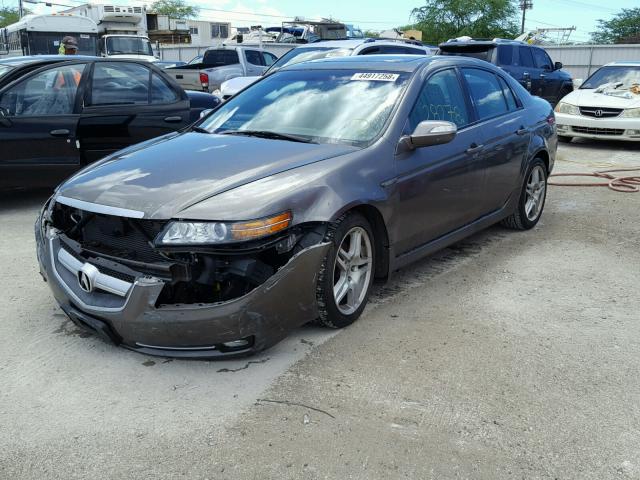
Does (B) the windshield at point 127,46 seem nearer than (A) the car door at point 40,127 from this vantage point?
No

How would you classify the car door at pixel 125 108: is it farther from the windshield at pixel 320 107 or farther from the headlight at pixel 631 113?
the headlight at pixel 631 113

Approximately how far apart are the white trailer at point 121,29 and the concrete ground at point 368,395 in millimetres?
19605

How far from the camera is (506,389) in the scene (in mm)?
3088

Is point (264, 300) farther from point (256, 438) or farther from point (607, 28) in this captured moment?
point (607, 28)

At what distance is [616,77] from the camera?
12039 mm

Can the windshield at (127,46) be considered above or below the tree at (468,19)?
below

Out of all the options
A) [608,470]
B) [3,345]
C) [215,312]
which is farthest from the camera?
[3,345]

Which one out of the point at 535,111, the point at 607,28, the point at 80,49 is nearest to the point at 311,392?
the point at 535,111

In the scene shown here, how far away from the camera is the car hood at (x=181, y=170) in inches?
125

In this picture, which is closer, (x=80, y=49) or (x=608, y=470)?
(x=608, y=470)

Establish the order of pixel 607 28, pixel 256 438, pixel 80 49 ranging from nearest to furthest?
pixel 256 438
pixel 80 49
pixel 607 28

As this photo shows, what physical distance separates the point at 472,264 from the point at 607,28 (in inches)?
2504

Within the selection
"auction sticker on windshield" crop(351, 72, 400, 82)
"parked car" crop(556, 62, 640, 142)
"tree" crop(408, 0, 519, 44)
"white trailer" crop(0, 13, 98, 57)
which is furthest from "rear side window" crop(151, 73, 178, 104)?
"tree" crop(408, 0, 519, 44)

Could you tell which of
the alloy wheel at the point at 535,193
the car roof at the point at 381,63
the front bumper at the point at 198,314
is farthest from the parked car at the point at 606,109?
the front bumper at the point at 198,314
